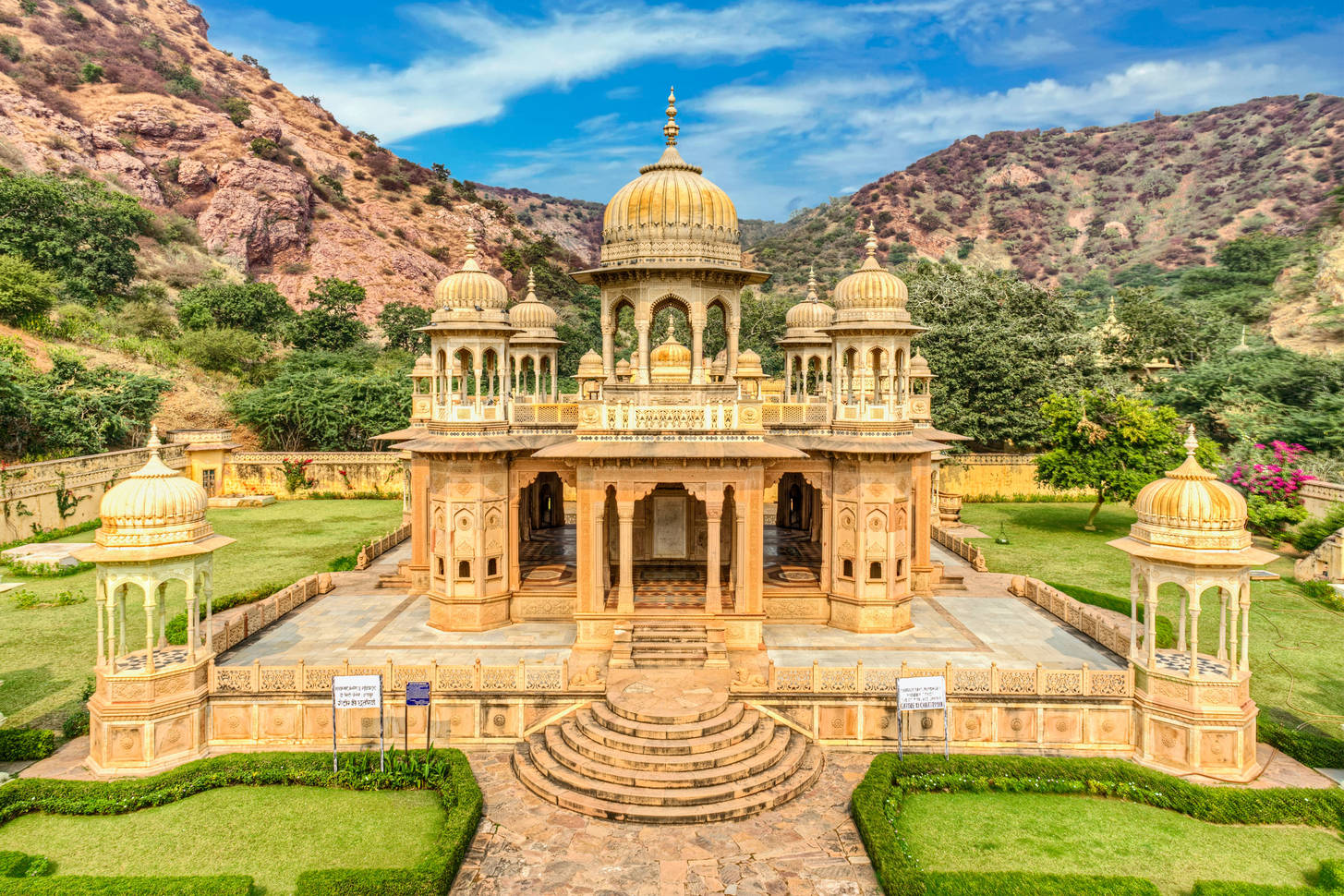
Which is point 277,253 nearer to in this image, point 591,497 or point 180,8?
point 180,8

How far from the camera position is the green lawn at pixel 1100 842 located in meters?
10.4

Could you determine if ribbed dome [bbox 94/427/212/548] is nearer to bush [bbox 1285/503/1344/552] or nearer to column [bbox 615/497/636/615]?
column [bbox 615/497/636/615]

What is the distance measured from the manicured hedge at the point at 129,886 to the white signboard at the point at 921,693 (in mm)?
9892

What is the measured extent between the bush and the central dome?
22151 millimetres

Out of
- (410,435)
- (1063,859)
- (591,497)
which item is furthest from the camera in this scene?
(410,435)

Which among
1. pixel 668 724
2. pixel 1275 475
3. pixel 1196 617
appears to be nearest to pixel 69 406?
pixel 668 724

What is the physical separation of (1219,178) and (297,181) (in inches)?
4810

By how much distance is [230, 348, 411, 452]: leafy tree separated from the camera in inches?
1753

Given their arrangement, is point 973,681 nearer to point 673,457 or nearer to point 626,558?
point 673,457

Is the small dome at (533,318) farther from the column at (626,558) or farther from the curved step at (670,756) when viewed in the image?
the curved step at (670,756)

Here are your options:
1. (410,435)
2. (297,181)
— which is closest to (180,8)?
(297,181)

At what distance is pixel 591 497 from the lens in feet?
55.5

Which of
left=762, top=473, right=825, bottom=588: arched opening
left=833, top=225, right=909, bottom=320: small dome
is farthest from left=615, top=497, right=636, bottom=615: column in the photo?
Answer: left=833, top=225, right=909, bottom=320: small dome

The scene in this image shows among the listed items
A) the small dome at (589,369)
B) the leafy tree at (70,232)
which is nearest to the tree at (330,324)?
the leafy tree at (70,232)
